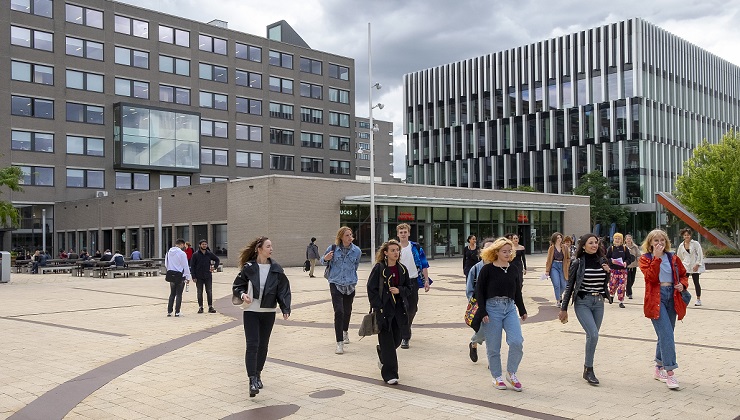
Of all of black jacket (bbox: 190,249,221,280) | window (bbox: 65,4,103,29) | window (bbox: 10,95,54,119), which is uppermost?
window (bbox: 65,4,103,29)

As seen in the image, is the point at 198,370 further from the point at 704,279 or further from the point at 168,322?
the point at 704,279

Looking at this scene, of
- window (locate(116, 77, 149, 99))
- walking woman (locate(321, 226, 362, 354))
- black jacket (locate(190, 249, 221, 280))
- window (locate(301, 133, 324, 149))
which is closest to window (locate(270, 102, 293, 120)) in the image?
window (locate(301, 133, 324, 149))

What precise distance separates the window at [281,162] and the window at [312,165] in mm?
1580

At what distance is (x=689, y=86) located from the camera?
86.1 meters

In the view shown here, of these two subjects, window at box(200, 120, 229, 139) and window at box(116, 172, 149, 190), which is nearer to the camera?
window at box(116, 172, 149, 190)

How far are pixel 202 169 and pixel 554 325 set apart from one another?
180ft

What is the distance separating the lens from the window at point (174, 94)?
198ft

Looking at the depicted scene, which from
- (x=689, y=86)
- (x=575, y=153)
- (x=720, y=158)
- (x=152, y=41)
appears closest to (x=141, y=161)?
(x=152, y=41)

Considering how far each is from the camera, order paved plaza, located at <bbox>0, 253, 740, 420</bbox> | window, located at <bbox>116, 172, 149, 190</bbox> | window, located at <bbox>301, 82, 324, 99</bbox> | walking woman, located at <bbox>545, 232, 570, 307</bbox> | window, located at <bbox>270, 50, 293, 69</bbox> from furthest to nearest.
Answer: window, located at <bbox>301, 82, 324, 99</bbox>, window, located at <bbox>270, 50, 293, 69</bbox>, window, located at <bbox>116, 172, 149, 190</bbox>, walking woman, located at <bbox>545, 232, 570, 307</bbox>, paved plaza, located at <bbox>0, 253, 740, 420</bbox>

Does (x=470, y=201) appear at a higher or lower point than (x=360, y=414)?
higher

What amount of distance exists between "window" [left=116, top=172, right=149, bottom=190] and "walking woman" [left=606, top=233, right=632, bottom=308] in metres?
50.3

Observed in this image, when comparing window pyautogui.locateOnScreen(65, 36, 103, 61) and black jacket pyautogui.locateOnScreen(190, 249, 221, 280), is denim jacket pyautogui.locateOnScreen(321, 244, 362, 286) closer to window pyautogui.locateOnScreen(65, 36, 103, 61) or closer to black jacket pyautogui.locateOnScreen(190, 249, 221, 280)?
black jacket pyautogui.locateOnScreen(190, 249, 221, 280)

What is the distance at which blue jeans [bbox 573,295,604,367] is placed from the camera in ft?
24.4

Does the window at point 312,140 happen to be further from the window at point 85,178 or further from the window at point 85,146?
the window at point 85,178
